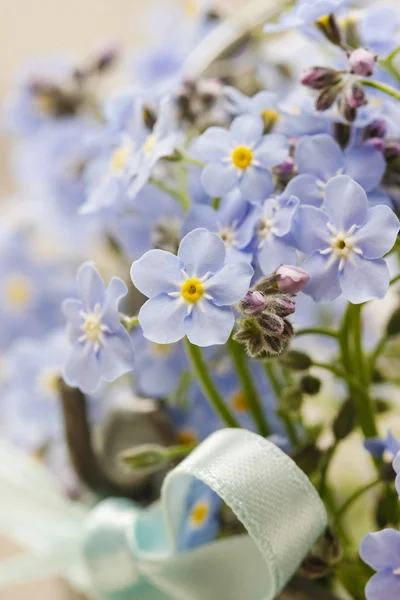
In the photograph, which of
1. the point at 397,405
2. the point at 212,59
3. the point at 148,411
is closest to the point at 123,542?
the point at 148,411

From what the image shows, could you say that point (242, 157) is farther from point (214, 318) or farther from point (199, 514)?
point (199, 514)

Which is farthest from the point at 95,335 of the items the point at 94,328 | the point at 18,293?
the point at 18,293

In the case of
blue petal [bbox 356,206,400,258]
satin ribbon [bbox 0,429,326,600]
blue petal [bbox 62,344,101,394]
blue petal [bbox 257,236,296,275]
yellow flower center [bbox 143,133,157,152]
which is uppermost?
yellow flower center [bbox 143,133,157,152]

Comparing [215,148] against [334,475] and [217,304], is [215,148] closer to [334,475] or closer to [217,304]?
[217,304]

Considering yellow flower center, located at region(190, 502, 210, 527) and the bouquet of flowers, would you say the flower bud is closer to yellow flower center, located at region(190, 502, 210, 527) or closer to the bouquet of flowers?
the bouquet of flowers

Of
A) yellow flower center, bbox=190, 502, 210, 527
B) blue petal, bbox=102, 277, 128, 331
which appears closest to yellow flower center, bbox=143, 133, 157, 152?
blue petal, bbox=102, 277, 128, 331

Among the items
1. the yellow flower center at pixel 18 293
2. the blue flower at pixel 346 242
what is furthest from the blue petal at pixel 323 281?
the yellow flower center at pixel 18 293
